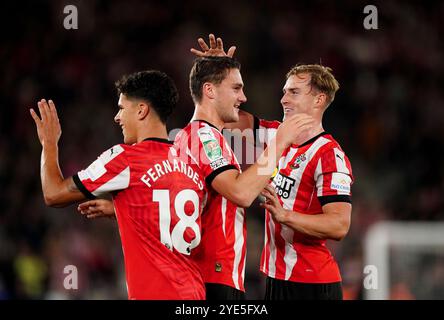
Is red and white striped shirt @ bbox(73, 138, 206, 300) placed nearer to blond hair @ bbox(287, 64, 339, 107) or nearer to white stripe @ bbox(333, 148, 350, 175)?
white stripe @ bbox(333, 148, 350, 175)

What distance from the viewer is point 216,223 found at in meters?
4.95

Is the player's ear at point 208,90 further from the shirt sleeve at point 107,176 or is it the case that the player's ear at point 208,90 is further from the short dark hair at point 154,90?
the shirt sleeve at point 107,176

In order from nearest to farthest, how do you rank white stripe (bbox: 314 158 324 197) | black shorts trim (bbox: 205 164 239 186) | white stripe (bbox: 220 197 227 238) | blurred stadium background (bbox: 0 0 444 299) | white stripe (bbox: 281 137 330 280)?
black shorts trim (bbox: 205 164 239 186), white stripe (bbox: 220 197 227 238), white stripe (bbox: 314 158 324 197), white stripe (bbox: 281 137 330 280), blurred stadium background (bbox: 0 0 444 299)

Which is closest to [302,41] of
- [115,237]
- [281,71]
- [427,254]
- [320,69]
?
[281,71]

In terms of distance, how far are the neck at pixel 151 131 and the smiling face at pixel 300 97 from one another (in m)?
1.11

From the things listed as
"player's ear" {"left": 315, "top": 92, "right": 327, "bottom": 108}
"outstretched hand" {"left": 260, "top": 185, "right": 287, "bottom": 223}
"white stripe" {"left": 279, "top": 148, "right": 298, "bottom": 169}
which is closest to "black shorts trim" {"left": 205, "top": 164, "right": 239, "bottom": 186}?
"outstretched hand" {"left": 260, "top": 185, "right": 287, "bottom": 223}

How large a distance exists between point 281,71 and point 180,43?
1764 millimetres

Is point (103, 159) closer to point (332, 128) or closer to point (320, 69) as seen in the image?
point (320, 69)

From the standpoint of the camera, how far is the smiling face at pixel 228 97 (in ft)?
16.8

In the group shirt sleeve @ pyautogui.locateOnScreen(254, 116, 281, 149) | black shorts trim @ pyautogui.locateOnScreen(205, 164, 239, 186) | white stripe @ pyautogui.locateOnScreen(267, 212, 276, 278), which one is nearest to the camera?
black shorts trim @ pyautogui.locateOnScreen(205, 164, 239, 186)

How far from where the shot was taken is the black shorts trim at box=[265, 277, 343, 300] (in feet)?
17.7

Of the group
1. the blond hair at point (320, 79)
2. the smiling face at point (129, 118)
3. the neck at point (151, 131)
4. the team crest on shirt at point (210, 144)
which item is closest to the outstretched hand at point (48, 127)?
the smiling face at point (129, 118)

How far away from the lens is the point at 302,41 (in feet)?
43.2
